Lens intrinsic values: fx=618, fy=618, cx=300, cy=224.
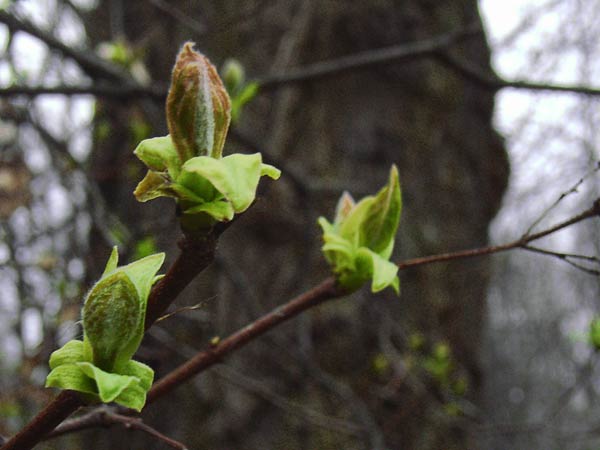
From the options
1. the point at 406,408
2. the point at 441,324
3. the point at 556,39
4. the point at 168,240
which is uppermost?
the point at 556,39

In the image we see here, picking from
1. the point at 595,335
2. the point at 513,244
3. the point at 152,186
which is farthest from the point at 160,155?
the point at 595,335

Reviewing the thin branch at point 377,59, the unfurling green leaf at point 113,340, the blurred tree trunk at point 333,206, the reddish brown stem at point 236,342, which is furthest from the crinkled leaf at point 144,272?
the blurred tree trunk at point 333,206

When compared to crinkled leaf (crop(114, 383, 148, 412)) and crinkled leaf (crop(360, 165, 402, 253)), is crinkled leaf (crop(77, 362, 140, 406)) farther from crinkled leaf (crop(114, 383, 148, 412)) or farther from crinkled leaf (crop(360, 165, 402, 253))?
crinkled leaf (crop(360, 165, 402, 253))

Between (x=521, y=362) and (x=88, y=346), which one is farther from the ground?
(x=88, y=346)

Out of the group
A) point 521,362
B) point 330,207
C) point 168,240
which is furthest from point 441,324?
point 521,362

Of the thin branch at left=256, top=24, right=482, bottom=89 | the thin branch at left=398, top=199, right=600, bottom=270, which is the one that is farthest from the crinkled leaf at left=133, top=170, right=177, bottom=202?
the thin branch at left=256, top=24, right=482, bottom=89

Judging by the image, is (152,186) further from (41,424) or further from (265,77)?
(265,77)

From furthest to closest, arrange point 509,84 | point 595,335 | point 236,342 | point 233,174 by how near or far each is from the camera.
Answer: point 509,84 < point 595,335 < point 236,342 < point 233,174

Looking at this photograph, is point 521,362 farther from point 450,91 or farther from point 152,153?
point 152,153
